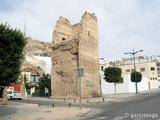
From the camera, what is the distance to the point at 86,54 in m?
23.8

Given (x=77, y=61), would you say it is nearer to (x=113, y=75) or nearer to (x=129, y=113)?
(x=113, y=75)

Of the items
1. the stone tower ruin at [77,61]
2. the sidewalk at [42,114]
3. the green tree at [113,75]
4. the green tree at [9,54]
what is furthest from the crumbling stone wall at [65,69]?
the green tree at [9,54]

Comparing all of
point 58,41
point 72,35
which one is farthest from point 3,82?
point 72,35

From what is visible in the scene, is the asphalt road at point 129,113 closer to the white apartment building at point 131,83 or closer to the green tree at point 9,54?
the green tree at point 9,54

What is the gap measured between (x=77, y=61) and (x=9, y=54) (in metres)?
15.0

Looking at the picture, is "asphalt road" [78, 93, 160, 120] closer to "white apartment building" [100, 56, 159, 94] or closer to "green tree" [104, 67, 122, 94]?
"green tree" [104, 67, 122, 94]

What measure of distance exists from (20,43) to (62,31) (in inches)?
716

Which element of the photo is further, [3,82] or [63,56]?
[63,56]

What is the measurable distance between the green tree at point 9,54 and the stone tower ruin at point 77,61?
550 inches

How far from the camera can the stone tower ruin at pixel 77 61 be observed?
23.0 meters

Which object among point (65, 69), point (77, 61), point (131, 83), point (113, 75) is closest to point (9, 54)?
point (77, 61)

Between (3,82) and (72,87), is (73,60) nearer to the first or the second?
(72,87)

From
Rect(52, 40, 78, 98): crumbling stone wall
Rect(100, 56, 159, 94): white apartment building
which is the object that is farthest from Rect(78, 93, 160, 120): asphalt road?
Rect(100, 56, 159, 94): white apartment building

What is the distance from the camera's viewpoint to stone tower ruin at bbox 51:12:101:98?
23.0 metres
